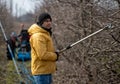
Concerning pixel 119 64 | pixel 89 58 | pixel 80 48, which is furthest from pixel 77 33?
A: pixel 119 64

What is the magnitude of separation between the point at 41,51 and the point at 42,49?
0.04 metres

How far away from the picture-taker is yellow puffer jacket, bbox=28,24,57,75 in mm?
5680

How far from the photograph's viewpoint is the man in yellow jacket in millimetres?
5691

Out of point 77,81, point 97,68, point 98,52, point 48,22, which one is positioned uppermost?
point 48,22

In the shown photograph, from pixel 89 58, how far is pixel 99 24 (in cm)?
74

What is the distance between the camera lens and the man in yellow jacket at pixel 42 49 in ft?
18.7

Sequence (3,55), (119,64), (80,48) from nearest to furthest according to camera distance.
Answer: (119,64) → (80,48) → (3,55)

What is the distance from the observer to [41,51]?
5.66 m

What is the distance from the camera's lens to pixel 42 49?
18.6 ft

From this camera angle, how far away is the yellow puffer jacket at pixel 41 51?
5680 mm

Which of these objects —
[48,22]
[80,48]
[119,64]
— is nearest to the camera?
[48,22]

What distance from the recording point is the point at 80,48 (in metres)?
7.54

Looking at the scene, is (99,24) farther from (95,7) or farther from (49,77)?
(49,77)

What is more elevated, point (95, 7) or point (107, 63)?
point (95, 7)
